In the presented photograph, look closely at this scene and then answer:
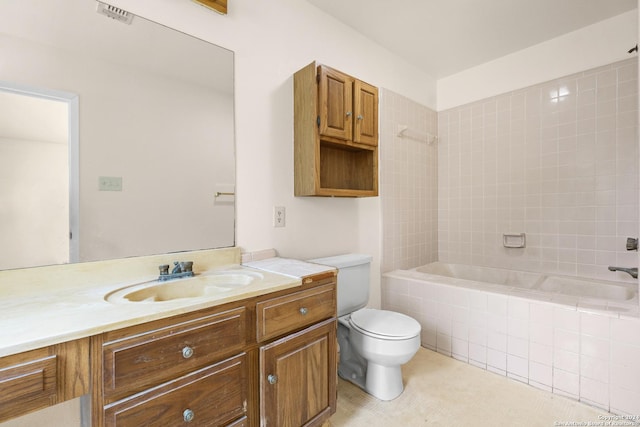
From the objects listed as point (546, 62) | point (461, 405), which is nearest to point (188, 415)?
point (461, 405)

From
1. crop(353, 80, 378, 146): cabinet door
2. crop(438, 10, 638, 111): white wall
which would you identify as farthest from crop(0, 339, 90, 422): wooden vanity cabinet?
crop(438, 10, 638, 111): white wall

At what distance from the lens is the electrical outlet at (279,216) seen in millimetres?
1789

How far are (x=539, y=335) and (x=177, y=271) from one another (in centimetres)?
207

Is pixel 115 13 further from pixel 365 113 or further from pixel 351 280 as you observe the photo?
pixel 351 280

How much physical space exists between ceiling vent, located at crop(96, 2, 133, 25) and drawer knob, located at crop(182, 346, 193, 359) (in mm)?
1380

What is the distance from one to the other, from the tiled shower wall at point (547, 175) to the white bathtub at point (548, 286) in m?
0.10

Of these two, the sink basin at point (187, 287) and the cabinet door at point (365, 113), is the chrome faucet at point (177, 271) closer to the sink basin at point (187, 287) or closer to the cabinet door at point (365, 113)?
the sink basin at point (187, 287)

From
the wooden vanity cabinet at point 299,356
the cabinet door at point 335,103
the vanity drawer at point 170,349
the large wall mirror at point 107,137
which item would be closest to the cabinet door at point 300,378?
the wooden vanity cabinet at point 299,356

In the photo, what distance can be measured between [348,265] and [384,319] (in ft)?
1.27

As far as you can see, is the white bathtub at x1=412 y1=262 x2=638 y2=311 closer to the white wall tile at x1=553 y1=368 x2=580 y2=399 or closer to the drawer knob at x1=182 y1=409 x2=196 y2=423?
the white wall tile at x1=553 y1=368 x2=580 y2=399

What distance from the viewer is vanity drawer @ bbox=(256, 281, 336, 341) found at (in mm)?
1104

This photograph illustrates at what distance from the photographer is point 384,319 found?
1.78 meters

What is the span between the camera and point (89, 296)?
1.01 m

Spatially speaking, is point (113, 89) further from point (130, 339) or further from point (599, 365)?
point (599, 365)
